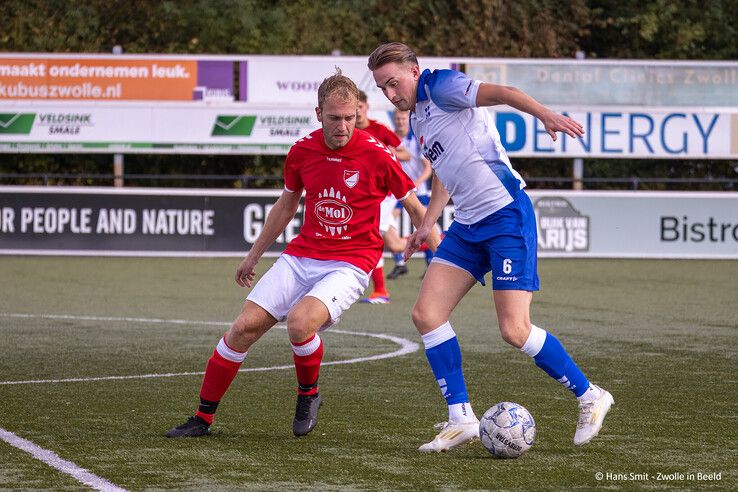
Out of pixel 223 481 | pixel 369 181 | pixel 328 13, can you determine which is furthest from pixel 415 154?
pixel 328 13

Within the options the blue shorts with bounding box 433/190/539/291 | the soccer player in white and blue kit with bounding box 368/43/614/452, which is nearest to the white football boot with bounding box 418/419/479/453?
the soccer player in white and blue kit with bounding box 368/43/614/452

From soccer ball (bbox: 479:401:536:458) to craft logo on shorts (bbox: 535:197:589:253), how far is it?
15.3 metres

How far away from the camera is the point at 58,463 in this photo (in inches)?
247

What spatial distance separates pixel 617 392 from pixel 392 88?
112 inches

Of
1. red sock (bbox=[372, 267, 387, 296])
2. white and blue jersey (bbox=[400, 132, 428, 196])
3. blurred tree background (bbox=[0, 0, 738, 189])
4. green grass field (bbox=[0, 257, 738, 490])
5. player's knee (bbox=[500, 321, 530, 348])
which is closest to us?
green grass field (bbox=[0, 257, 738, 490])

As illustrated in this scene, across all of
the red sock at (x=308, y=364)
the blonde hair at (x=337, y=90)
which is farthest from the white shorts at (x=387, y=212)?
the blonde hair at (x=337, y=90)

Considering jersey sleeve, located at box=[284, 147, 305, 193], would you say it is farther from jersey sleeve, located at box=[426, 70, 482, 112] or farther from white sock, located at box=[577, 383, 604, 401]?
white sock, located at box=[577, 383, 604, 401]

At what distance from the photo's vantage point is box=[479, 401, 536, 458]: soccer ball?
643cm

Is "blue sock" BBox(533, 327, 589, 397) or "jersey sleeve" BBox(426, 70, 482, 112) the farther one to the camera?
"blue sock" BBox(533, 327, 589, 397)

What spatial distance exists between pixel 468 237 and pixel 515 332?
0.51m

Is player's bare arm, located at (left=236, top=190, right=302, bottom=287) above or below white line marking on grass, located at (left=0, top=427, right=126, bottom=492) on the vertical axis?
above

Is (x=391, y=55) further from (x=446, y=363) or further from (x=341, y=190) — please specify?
(x=446, y=363)

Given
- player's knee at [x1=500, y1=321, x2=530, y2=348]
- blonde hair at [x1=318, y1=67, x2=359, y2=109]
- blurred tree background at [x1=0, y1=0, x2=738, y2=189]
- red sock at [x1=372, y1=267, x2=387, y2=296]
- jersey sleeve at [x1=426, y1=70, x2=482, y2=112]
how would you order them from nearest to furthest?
jersey sleeve at [x1=426, y1=70, x2=482, y2=112] → player's knee at [x1=500, y1=321, x2=530, y2=348] → blonde hair at [x1=318, y1=67, x2=359, y2=109] → red sock at [x1=372, y1=267, x2=387, y2=296] → blurred tree background at [x1=0, y1=0, x2=738, y2=189]

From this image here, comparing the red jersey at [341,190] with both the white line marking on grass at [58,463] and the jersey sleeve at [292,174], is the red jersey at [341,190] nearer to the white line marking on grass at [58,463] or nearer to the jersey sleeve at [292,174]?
the jersey sleeve at [292,174]
